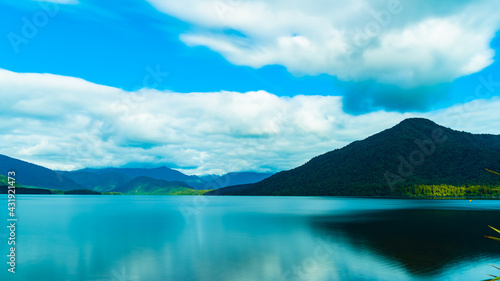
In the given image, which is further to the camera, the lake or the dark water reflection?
the dark water reflection

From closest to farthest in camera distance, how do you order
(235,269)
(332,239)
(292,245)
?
(235,269)
(292,245)
(332,239)

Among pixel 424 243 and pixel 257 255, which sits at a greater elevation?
pixel 257 255

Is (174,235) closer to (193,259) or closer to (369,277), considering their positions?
(193,259)

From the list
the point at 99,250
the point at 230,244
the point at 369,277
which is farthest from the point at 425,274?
the point at 99,250

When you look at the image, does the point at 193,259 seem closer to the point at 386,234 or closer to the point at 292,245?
the point at 292,245

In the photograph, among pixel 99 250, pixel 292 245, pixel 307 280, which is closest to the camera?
pixel 307 280

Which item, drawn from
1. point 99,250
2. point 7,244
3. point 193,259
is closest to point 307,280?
point 193,259

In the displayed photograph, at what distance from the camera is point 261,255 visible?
4069cm

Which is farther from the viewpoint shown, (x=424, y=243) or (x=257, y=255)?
(x=424, y=243)

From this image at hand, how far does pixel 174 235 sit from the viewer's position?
198 ft

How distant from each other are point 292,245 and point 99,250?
26341 mm

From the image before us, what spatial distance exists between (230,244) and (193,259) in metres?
11.3

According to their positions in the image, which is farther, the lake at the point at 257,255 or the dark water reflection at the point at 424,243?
the dark water reflection at the point at 424,243

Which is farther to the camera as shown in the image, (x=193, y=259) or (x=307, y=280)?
(x=193, y=259)
